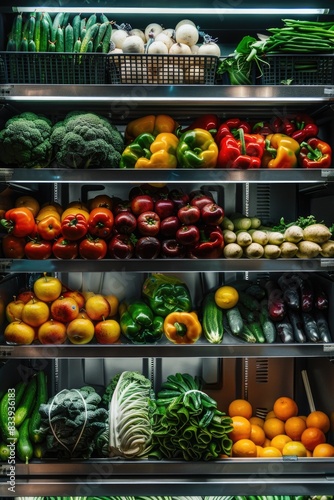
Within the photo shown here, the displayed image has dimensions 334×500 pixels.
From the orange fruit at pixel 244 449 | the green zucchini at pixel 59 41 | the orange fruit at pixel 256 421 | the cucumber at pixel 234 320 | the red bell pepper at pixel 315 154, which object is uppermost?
the green zucchini at pixel 59 41

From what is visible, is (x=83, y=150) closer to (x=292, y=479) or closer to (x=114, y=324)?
(x=114, y=324)

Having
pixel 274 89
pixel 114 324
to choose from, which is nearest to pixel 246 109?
pixel 274 89

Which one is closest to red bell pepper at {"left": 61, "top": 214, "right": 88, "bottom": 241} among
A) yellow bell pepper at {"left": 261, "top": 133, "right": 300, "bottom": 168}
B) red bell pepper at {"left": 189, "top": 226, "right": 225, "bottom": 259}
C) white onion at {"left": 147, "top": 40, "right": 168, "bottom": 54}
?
red bell pepper at {"left": 189, "top": 226, "right": 225, "bottom": 259}

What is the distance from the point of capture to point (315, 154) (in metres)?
2.61

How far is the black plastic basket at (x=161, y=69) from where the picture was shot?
2479 mm

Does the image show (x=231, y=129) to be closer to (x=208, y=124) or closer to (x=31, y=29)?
(x=208, y=124)

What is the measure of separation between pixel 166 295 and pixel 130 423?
26.8 inches

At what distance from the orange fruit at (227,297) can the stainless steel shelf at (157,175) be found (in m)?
0.61

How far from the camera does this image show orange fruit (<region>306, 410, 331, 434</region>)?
2.66 m

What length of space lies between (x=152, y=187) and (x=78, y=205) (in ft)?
1.33

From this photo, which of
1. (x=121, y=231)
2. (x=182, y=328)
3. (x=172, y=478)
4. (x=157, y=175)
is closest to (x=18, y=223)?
(x=121, y=231)

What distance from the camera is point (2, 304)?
261 centimetres

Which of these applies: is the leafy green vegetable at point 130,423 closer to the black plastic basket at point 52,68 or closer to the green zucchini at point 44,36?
the black plastic basket at point 52,68

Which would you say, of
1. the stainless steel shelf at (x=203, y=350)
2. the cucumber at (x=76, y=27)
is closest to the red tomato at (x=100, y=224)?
the stainless steel shelf at (x=203, y=350)
